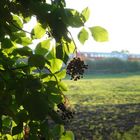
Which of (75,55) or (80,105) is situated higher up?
(75,55)

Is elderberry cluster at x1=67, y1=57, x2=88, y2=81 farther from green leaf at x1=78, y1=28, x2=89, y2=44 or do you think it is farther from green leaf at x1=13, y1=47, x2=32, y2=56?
green leaf at x1=13, y1=47, x2=32, y2=56

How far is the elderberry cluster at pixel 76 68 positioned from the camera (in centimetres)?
129

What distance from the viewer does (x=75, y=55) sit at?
1.31 meters

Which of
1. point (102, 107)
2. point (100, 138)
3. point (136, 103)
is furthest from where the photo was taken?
point (136, 103)

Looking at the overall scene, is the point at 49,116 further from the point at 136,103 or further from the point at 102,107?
the point at 136,103

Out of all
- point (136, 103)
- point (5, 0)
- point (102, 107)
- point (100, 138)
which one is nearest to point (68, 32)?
point (5, 0)

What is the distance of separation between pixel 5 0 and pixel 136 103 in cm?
1413

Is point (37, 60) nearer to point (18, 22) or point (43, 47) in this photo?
point (43, 47)

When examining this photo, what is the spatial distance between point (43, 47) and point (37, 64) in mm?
118

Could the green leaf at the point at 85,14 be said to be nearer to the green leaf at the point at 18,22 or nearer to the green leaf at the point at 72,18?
the green leaf at the point at 72,18

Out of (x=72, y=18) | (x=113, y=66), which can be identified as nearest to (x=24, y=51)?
(x=72, y=18)

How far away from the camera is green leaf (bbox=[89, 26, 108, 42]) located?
1213mm

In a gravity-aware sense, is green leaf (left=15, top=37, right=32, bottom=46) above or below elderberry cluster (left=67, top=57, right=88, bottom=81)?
above

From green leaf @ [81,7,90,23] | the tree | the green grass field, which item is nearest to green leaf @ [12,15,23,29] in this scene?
the tree
